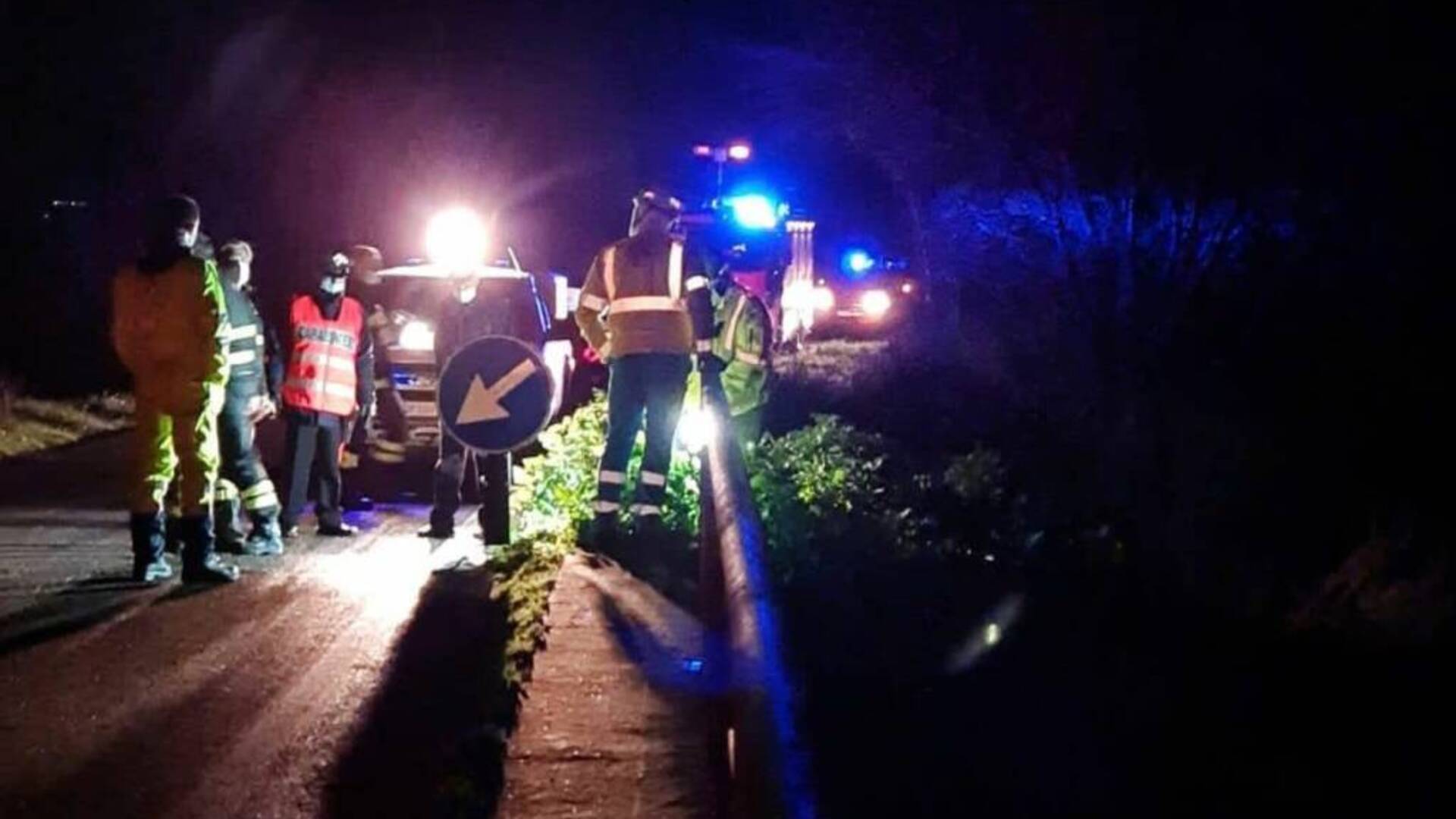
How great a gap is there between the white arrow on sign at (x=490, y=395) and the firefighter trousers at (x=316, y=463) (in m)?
2.28

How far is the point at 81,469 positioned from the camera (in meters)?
14.4

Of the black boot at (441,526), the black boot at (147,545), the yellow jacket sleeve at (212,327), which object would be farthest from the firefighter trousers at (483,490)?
the black boot at (147,545)

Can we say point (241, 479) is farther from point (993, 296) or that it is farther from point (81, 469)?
point (993, 296)

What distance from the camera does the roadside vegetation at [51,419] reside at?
53.9ft

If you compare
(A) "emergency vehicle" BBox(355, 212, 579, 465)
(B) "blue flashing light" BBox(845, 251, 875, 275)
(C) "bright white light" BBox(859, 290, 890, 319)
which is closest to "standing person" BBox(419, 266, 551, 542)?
(A) "emergency vehicle" BBox(355, 212, 579, 465)

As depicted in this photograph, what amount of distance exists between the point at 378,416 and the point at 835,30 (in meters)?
4.56

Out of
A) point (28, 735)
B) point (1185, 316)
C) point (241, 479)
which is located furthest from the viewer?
point (1185, 316)

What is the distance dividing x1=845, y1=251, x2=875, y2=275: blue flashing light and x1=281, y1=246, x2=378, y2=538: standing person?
68.0ft

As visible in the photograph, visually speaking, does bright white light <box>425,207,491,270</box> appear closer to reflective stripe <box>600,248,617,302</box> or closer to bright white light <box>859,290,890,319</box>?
reflective stripe <box>600,248,617,302</box>

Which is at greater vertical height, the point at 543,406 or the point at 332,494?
the point at 543,406

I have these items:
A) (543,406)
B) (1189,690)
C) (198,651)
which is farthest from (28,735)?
(1189,690)

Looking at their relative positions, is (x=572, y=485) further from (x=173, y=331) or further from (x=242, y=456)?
(x=173, y=331)

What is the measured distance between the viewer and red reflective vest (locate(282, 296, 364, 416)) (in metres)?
10.4

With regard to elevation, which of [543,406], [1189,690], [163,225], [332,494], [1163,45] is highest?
[1163,45]
